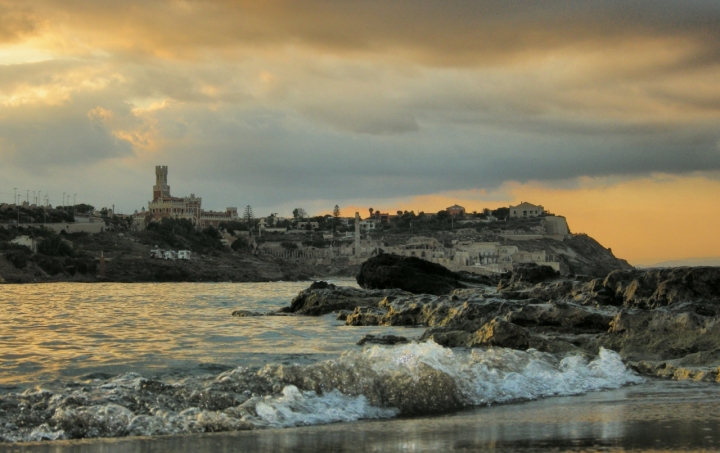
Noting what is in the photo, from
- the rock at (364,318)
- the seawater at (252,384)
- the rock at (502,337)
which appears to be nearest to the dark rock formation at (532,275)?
the rock at (364,318)

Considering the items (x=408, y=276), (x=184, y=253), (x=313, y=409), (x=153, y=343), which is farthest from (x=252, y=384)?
(x=184, y=253)

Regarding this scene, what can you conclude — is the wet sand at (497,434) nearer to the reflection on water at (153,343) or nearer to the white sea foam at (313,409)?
the white sea foam at (313,409)

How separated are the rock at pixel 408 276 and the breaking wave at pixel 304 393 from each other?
25.9 metres

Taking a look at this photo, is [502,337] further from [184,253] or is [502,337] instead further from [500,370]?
[184,253]

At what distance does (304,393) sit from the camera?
396 inches

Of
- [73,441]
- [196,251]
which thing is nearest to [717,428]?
[73,441]

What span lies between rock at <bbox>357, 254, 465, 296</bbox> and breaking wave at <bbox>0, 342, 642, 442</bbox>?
25.9 m

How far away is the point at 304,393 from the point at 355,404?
660mm

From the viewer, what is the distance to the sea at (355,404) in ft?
26.3

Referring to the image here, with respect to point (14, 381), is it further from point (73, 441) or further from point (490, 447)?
point (490, 447)

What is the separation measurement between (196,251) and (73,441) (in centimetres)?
14370

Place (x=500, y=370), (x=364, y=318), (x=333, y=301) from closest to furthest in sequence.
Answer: (x=500, y=370)
(x=364, y=318)
(x=333, y=301)

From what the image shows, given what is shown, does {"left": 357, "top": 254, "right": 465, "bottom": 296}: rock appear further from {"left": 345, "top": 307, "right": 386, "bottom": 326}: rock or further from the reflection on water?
{"left": 345, "top": 307, "right": 386, "bottom": 326}: rock

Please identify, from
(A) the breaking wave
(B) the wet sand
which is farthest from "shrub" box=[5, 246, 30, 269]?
(B) the wet sand
